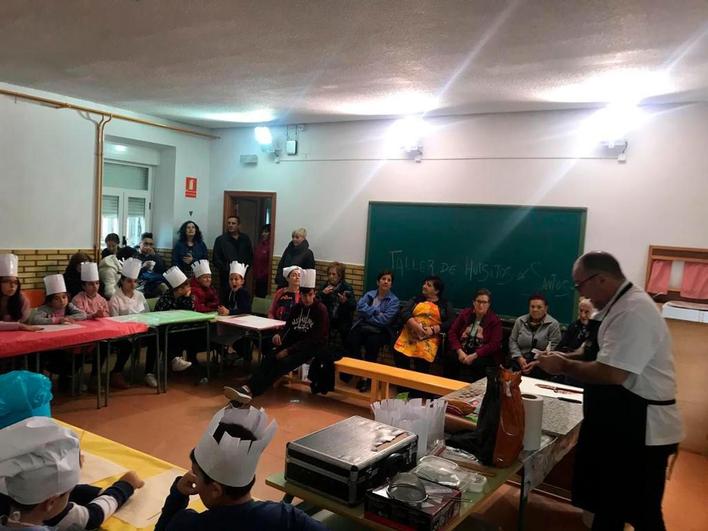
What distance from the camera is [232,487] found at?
1.34 meters

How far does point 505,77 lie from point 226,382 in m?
3.52

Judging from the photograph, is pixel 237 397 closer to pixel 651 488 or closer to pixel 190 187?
pixel 651 488

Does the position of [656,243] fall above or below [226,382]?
above

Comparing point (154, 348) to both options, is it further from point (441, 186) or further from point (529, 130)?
point (529, 130)

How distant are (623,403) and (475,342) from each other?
2.66m

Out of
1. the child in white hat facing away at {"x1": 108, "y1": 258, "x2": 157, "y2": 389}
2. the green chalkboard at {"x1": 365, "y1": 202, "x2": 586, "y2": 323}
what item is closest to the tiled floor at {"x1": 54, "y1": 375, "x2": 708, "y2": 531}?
the child in white hat facing away at {"x1": 108, "y1": 258, "x2": 157, "y2": 389}

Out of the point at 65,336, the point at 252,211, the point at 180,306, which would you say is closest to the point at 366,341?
the point at 180,306

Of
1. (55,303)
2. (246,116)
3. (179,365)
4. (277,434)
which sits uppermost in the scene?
(246,116)

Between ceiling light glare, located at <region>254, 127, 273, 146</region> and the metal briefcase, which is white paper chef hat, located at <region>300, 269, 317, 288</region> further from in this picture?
the metal briefcase

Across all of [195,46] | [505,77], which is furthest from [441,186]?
[195,46]

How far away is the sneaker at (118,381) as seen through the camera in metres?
4.70

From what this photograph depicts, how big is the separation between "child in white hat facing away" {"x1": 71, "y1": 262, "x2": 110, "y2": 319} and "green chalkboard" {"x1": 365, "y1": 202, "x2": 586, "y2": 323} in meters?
2.72

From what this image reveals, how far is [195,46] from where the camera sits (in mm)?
3746

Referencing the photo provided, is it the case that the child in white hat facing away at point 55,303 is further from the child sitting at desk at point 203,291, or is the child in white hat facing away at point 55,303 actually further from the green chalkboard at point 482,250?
the green chalkboard at point 482,250
